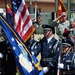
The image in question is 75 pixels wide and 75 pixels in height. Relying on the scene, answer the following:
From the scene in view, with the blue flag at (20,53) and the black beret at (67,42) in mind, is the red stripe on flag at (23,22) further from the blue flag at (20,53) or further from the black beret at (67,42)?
the blue flag at (20,53)

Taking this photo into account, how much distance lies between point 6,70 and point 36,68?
688 mm

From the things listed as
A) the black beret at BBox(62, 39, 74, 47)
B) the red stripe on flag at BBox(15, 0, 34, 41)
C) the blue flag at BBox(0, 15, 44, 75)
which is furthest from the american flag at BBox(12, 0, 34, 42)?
the blue flag at BBox(0, 15, 44, 75)

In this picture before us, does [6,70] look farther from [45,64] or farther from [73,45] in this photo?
[73,45]

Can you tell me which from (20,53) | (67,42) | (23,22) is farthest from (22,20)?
(20,53)

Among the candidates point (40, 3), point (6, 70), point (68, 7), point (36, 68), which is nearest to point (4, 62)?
point (6, 70)

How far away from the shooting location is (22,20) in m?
7.70

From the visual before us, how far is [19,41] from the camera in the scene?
6.31 m

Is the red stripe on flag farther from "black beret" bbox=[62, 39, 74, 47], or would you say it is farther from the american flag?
Answer: "black beret" bbox=[62, 39, 74, 47]

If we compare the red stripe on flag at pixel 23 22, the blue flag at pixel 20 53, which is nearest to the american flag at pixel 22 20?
the red stripe on flag at pixel 23 22

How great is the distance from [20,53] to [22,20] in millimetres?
1639

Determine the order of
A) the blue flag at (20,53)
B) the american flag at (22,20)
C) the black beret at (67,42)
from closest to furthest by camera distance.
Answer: the blue flag at (20,53)
the black beret at (67,42)
the american flag at (22,20)

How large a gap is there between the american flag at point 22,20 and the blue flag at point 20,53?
107cm

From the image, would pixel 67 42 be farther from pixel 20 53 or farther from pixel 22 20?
pixel 20 53

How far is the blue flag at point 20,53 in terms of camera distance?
6.13 metres
